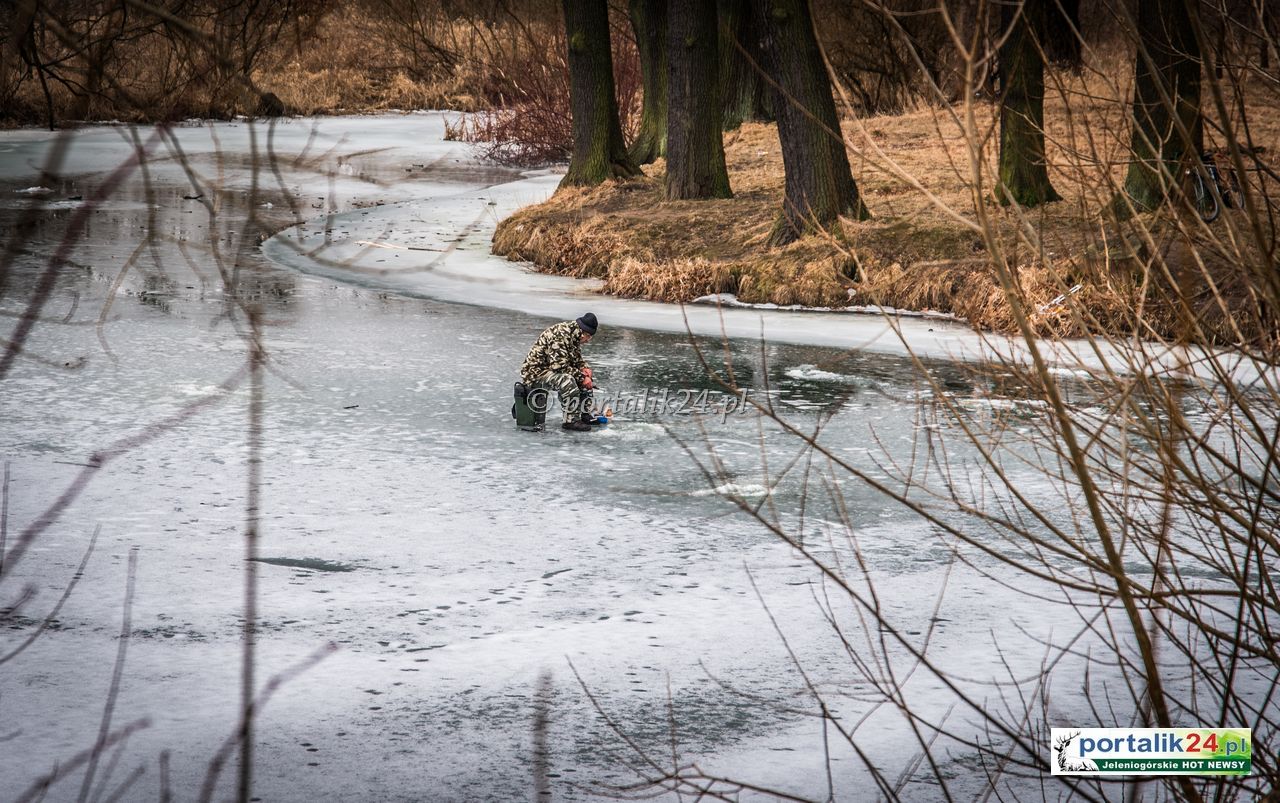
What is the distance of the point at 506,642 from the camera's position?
249 inches

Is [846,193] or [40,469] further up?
[846,193]

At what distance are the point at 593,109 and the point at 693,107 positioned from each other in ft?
8.62

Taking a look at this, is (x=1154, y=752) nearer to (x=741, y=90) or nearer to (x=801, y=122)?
(x=801, y=122)

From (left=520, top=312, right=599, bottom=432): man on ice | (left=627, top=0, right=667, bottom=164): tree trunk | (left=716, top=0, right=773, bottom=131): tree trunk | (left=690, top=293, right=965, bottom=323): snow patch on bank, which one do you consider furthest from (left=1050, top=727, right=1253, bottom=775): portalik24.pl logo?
(left=627, top=0, right=667, bottom=164): tree trunk

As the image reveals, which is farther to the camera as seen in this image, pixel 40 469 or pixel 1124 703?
pixel 40 469

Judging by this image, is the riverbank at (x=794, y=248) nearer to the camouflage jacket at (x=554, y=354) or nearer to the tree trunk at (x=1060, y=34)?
the tree trunk at (x=1060, y=34)

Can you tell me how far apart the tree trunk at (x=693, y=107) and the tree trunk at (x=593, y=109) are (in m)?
1.87

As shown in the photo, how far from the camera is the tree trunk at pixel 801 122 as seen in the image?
16891mm

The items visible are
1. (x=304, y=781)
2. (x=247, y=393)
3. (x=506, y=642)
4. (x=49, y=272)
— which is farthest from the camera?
(x=247, y=393)

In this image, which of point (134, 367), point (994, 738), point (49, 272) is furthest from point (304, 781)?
point (134, 367)

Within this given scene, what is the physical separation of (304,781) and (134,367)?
7.66 meters

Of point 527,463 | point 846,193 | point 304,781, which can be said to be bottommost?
point 304,781

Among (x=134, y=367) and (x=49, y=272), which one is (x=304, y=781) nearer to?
(x=49, y=272)

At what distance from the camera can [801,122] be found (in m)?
17.1
